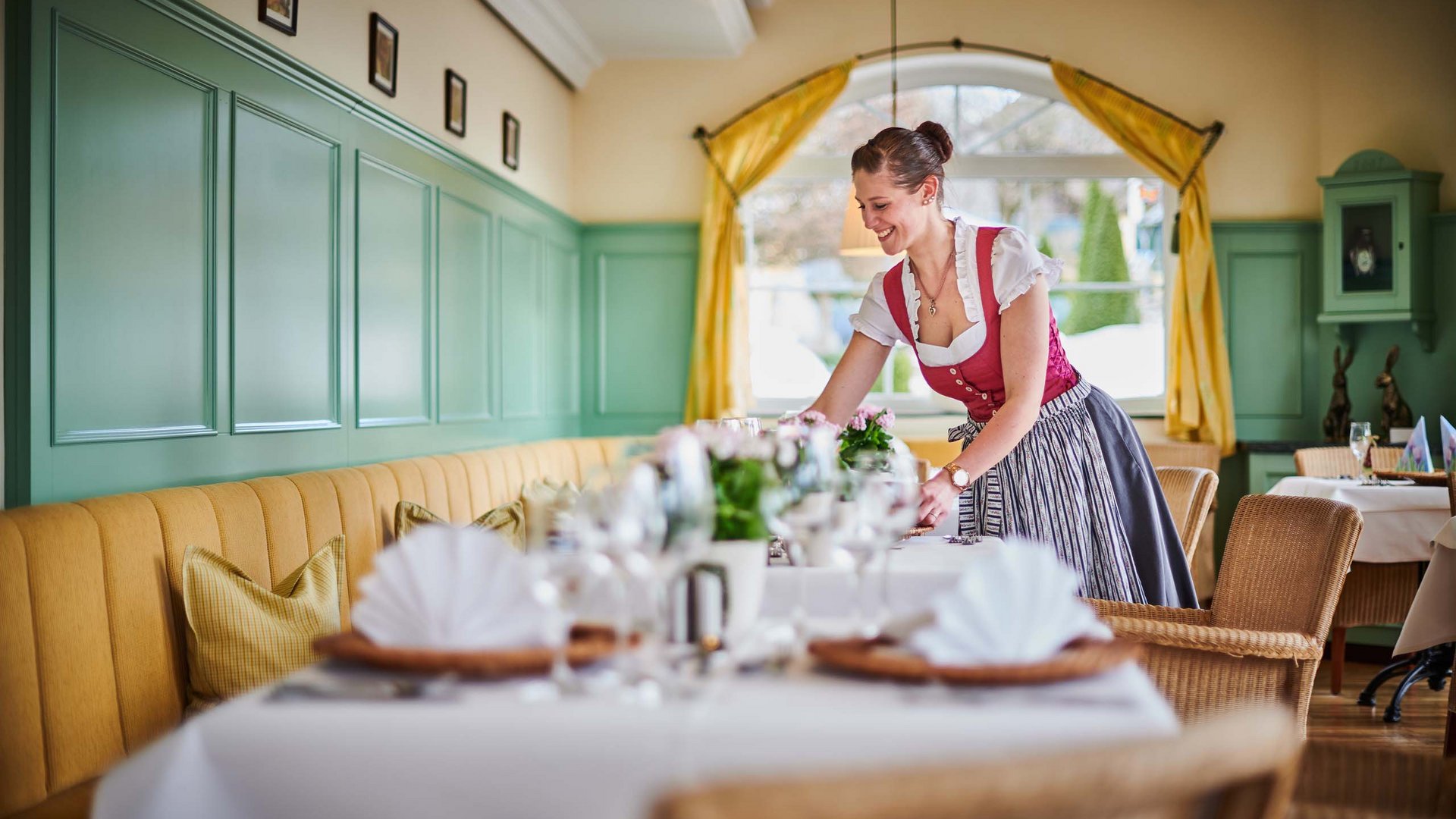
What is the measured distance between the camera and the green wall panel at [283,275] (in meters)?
3.15

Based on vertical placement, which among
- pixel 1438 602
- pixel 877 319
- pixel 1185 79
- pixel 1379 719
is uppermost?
pixel 1185 79

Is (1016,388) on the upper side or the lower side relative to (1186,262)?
lower

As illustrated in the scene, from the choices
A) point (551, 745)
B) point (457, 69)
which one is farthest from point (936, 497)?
point (457, 69)

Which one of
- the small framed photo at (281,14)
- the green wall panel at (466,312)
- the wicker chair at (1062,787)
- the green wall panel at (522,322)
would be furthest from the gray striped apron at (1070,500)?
the green wall panel at (522,322)

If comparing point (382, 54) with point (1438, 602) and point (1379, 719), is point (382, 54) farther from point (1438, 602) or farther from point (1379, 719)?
point (1379, 719)

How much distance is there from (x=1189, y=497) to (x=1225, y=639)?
47.8 inches

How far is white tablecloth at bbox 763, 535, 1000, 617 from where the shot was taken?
1.91m

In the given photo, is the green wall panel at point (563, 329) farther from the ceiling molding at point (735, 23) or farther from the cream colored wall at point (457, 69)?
the ceiling molding at point (735, 23)

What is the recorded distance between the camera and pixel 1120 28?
6418mm

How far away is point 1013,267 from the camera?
8.00 ft

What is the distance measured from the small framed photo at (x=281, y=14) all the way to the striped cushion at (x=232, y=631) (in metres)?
1.61

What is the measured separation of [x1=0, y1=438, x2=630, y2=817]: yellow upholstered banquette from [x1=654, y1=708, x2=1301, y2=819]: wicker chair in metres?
0.73

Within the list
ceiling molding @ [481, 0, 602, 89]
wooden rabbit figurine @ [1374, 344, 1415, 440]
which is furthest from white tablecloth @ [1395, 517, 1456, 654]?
ceiling molding @ [481, 0, 602, 89]

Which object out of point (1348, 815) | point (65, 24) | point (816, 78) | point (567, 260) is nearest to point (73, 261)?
point (65, 24)
